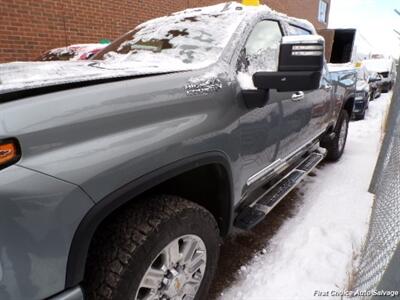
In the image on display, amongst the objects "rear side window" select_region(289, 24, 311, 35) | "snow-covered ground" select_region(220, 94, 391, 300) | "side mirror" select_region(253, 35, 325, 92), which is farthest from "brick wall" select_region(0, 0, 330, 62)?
"side mirror" select_region(253, 35, 325, 92)

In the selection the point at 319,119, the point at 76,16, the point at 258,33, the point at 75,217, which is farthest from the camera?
the point at 76,16

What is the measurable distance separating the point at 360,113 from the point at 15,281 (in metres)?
9.58

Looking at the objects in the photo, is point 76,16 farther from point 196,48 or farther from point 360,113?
point 360,113

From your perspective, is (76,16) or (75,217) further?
(76,16)

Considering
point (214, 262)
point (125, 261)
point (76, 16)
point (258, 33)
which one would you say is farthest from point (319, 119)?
point (76, 16)

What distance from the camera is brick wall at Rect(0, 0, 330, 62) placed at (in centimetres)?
589

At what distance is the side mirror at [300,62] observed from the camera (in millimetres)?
1630

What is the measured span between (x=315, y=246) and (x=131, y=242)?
6.11 feet

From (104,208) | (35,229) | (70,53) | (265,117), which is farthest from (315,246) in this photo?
(70,53)

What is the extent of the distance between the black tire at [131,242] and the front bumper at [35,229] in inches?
9.7

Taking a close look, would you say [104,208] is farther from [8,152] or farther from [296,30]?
[296,30]

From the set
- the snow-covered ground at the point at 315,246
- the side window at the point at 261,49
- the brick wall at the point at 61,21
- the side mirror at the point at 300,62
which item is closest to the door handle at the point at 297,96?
the side window at the point at 261,49

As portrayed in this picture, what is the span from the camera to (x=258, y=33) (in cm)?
243

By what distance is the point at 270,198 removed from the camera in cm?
272
